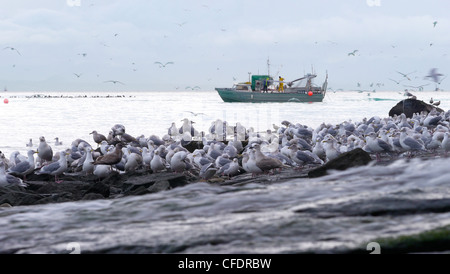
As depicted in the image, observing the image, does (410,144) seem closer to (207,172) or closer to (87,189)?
(207,172)

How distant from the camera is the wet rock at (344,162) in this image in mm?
9711

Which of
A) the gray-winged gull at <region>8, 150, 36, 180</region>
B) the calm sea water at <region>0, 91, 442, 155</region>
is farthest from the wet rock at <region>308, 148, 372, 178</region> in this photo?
the calm sea water at <region>0, 91, 442, 155</region>

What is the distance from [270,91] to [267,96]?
269 centimetres

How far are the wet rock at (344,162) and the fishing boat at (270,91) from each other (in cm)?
7200

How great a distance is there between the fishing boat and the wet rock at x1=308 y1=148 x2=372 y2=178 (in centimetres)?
7200

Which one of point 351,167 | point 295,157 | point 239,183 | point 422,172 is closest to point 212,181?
point 239,183

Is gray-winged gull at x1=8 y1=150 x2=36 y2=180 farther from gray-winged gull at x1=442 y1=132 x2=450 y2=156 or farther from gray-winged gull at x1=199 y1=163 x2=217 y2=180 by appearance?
gray-winged gull at x1=442 y1=132 x2=450 y2=156

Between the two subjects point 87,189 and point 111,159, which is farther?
point 111,159

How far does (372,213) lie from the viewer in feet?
21.3

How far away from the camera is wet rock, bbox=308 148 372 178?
9711 mm

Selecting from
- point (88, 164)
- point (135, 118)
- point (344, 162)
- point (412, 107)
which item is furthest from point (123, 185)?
point (135, 118)

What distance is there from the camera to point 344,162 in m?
9.93

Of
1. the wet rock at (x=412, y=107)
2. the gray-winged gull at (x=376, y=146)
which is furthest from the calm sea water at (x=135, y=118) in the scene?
the gray-winged gull at (x=376, y=146)
